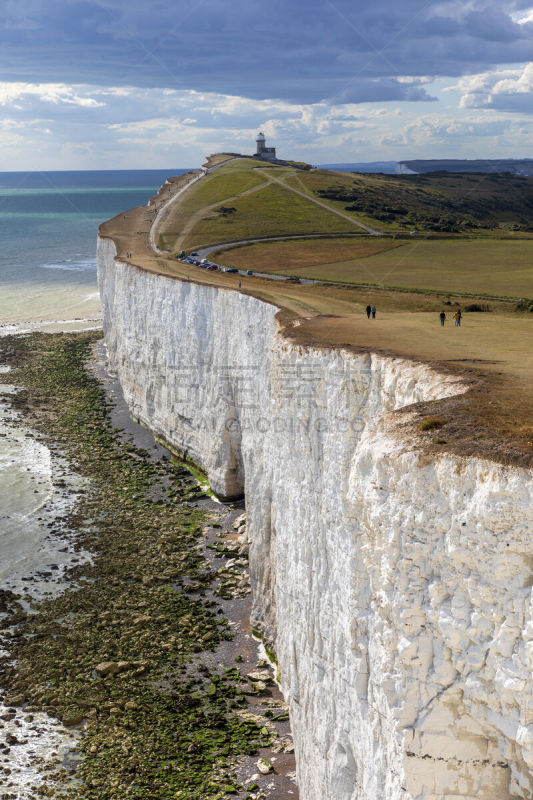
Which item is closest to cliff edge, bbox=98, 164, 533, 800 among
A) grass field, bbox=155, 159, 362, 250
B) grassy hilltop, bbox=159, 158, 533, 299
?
grassy hilltop, bbox=159, 158, 533, 299

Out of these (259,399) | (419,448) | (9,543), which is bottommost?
(9,543)

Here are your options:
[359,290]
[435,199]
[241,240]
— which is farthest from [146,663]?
[435,199]

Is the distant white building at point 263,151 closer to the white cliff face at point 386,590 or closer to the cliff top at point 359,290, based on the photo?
the cliff top at point 359,290

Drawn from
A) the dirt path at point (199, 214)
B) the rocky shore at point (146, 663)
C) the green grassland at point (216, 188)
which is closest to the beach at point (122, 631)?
the rocky shore at point (146, 663)

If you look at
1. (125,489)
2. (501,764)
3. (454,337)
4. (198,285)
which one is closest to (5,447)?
(125,489)

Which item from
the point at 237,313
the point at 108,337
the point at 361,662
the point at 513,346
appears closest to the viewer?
the point at 361,662

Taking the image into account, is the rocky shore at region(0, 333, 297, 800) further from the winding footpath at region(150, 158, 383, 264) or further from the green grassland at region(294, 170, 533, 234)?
the green grassland at region(294, 170, 533, 234)

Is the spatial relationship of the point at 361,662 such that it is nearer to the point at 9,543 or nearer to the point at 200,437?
the point at 9,543
